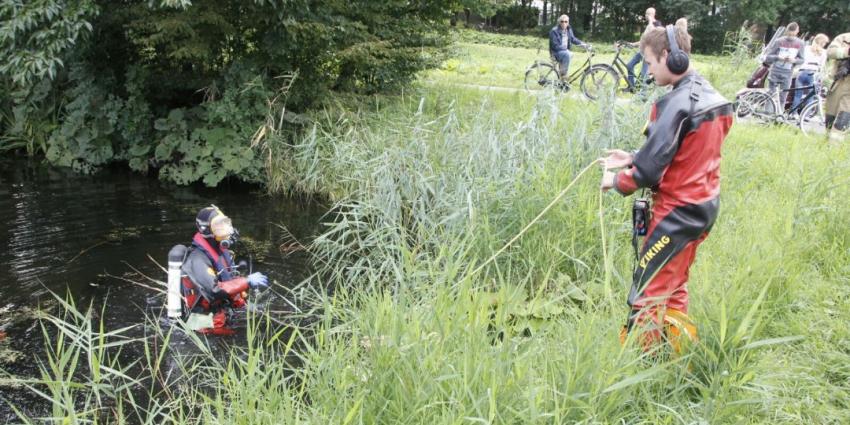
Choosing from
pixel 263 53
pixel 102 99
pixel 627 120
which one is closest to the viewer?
pixel 627 120

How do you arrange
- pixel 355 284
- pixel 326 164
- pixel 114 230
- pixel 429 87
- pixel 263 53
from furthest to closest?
pixel 429 87
pixel 263 53
pixel 326 164
pixel 114 230
pixel 355 284

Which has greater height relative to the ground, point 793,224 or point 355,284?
point 793,224

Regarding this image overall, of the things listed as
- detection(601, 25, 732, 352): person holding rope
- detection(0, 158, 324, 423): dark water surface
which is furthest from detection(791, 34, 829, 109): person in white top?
detection(601, 25, 732, 352): person holding rope

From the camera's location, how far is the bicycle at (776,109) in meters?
10.7

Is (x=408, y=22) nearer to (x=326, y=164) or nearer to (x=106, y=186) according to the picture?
(x=326, y=164)

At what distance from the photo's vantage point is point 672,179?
3393mm

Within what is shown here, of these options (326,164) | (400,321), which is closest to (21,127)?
(326,164)

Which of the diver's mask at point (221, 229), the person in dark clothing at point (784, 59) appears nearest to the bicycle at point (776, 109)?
the person in dark clothing at point (784, 59)

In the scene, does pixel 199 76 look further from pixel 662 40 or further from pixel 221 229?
pixel 662 40

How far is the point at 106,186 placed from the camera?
32.2 feet

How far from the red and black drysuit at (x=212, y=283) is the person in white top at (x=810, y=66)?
402 inches

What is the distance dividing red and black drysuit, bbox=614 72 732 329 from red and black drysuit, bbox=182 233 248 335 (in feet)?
10.3

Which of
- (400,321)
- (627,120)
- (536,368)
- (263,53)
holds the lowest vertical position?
(536,368)

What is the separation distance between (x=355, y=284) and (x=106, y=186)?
5727 mm
